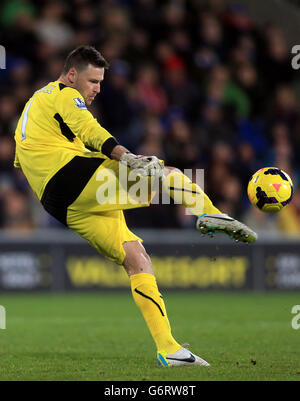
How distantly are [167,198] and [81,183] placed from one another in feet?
2.10

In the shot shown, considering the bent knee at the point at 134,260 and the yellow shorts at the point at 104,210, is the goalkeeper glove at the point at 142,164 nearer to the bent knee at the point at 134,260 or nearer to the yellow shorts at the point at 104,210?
the yellow shorts at the point at 104,210

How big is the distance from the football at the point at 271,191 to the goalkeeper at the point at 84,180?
1.82 feet

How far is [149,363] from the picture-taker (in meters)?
6.30

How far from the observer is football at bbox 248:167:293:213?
20.5ft

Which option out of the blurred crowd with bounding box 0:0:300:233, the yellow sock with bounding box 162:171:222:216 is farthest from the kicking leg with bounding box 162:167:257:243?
the blurred crowd with bounding box 0:0:300:233

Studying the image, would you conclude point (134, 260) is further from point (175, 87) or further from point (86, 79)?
point (175, 87)

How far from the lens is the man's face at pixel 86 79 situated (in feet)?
20.1

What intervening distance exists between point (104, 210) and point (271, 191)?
125cm

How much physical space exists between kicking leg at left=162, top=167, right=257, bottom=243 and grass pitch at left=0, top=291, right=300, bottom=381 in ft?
3.13

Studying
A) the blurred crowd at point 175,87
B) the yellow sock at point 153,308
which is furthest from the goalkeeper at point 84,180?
the blurred crowd at point 175,87

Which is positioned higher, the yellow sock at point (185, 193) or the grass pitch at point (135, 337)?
the yellow sock at point (185, 193)

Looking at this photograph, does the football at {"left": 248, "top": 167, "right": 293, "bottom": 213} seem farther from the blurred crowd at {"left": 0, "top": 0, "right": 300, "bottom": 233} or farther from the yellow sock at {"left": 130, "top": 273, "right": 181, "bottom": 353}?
the blurred crowd at {"left": 0, "top": 0, "right": 300, "bottom": 233}

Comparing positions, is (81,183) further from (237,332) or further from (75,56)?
(237,332)
